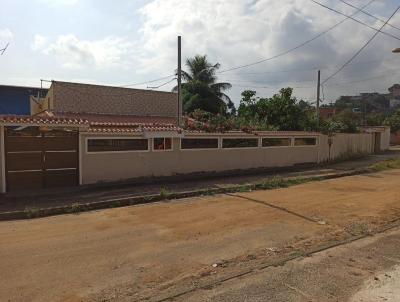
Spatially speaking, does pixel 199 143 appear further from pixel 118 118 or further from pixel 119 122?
pixel 118 118

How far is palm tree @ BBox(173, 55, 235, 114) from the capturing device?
3853 cm

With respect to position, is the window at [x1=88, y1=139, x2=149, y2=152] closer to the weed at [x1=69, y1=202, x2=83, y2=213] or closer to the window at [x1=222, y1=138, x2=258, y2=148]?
the weed at [x1=69, y1=202, x2=83, y2=213]

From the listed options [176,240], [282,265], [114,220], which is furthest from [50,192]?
[282,265]

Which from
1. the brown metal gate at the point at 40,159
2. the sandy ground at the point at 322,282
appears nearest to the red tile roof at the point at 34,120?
the brown metal gate at the point at 40,159

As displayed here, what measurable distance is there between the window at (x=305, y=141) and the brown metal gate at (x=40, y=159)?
13873 mm

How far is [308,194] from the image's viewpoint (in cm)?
1523

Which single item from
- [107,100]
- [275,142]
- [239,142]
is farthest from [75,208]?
[107,100]

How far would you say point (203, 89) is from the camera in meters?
39.8

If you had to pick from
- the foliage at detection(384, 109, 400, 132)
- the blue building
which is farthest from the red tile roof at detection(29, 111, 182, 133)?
the foliage at detection(384, 109, 400, 132)

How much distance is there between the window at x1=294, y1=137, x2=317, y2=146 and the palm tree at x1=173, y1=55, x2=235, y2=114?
1152 cm

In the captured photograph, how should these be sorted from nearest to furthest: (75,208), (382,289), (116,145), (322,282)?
1. (382,289)
2. (322,282)
3. (75,208)
4. (116,145)

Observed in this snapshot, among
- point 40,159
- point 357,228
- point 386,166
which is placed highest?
point 40,159

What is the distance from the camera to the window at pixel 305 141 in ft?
84.1

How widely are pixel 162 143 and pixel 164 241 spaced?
10.4m
